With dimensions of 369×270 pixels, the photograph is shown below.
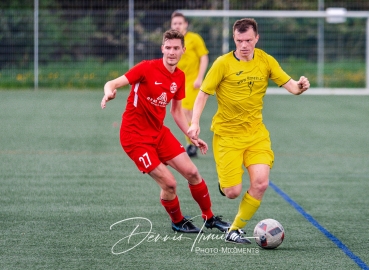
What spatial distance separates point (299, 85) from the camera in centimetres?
634

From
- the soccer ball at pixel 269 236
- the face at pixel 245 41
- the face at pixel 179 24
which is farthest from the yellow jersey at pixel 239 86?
the face at pixel 179 24

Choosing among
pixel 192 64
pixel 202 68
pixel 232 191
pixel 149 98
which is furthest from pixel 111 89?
pixel 192 64

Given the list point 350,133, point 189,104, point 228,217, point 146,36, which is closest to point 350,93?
point 146,36

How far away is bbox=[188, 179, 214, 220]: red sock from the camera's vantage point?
21.8 feet

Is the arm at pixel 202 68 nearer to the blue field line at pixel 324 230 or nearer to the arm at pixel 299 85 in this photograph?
the blue field line at pixel 324 230

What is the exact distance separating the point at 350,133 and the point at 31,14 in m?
12.1

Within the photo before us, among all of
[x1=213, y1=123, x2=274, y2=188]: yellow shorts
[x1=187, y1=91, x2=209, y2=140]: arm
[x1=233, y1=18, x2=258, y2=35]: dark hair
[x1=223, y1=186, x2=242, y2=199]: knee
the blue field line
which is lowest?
the blue field line

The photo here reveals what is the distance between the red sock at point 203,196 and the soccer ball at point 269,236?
78cm

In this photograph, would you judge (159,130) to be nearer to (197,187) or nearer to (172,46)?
(197,187)

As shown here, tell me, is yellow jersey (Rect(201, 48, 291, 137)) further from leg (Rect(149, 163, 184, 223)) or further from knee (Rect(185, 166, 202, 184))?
leg (Rect(149, 163, 184, 223))

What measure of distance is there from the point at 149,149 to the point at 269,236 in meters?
1.27

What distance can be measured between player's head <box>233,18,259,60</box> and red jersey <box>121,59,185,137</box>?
26.9 inches

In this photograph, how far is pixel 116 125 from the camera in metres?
14.7

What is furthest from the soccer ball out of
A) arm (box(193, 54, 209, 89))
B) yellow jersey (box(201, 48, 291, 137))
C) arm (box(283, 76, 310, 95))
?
arm (box(193, 54, 209, 89))
